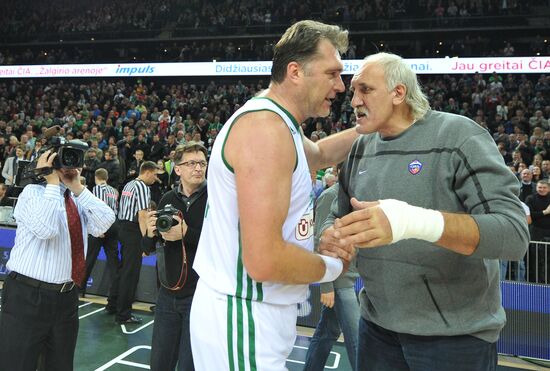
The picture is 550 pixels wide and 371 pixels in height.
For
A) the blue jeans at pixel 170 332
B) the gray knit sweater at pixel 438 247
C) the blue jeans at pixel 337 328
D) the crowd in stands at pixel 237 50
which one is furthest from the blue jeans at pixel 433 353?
the crowd in stands at pixel 237 50

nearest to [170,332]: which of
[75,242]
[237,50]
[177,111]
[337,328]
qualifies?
[75,242]

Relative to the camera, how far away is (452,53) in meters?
17.4

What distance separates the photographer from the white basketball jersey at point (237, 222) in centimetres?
161

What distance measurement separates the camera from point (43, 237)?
2.92 m

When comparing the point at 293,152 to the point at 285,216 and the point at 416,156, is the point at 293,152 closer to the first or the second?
the point at 285,216

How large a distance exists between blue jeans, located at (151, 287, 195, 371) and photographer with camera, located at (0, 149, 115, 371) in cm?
55

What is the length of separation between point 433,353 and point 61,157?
2.34 meters

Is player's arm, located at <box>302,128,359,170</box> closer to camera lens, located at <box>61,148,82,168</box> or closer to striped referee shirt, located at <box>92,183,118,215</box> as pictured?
camera lens, located at <box>61,148,82,168</box>

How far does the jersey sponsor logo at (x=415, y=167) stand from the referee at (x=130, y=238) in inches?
177

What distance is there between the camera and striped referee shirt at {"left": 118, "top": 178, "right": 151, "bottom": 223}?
593 cm

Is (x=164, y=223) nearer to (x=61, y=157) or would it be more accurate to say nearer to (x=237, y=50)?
(x=61, y=157)

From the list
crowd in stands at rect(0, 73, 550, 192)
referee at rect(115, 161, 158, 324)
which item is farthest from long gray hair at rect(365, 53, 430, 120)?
crowd in stands at rect(0, 73, 550, 192)

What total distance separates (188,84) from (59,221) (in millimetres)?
18067

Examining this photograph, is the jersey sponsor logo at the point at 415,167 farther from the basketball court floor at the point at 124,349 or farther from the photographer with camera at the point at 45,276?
the basketball court floor at the point at 124,349
